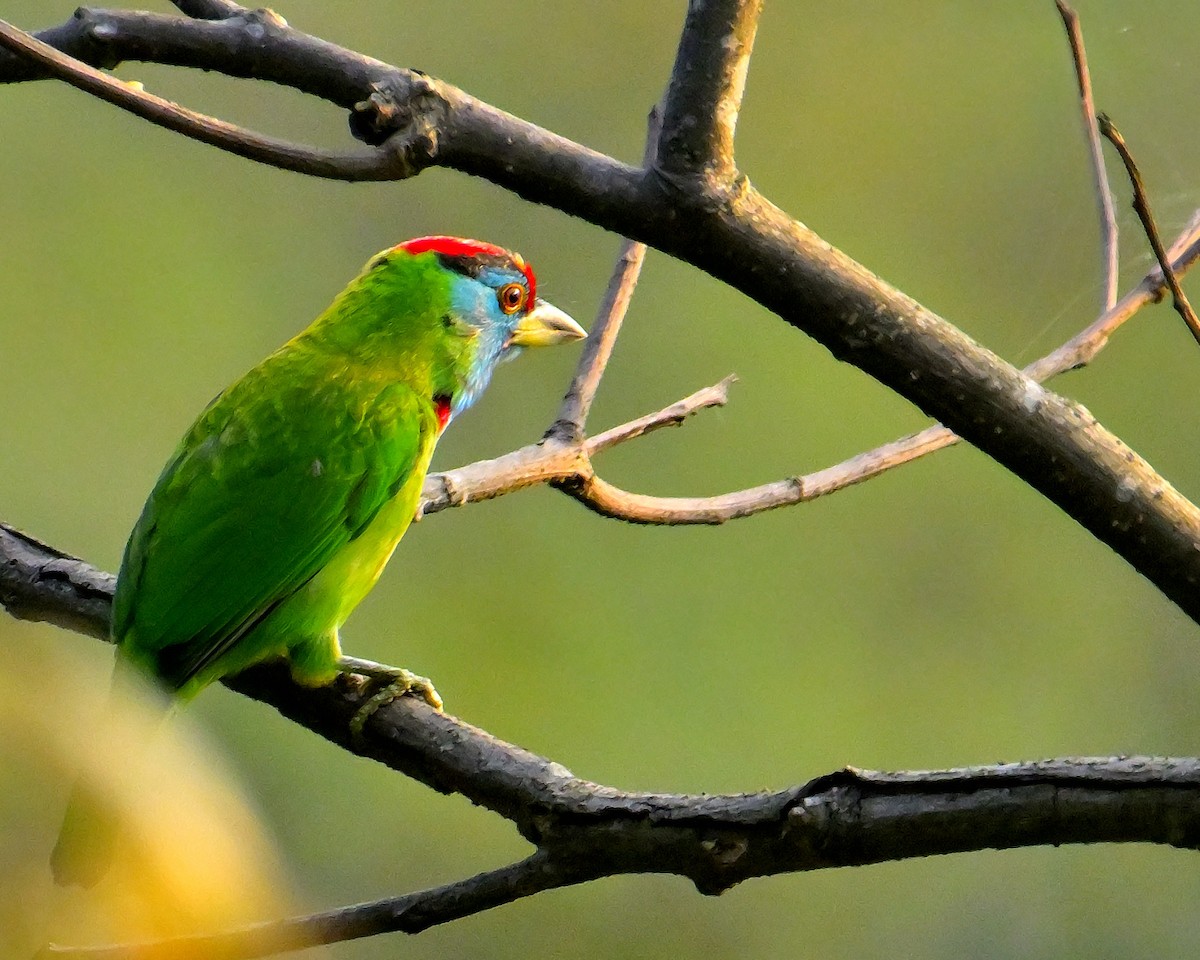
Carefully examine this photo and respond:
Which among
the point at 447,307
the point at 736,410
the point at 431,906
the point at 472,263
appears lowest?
the point at 431,906

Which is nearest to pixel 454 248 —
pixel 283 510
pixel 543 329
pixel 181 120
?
pixel 543 329

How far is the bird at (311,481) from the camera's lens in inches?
78.9

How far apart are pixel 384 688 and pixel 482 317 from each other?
3.05ft

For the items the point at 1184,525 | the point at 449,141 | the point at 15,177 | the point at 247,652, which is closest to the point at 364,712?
the point at 247,652

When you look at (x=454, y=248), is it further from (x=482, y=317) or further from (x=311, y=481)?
(x=311, y=481)

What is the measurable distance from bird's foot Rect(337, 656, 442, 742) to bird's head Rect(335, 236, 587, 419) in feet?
1.89

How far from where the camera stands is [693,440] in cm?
380

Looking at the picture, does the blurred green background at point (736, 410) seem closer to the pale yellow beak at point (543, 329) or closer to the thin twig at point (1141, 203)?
the pale yellow beak at point (543, 329)

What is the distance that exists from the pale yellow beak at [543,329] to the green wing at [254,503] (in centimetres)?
35

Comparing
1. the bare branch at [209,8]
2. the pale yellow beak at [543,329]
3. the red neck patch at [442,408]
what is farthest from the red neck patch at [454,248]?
the bare branch at [209,8]

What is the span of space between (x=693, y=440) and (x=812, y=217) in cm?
77

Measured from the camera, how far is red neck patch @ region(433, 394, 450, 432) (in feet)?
7.98

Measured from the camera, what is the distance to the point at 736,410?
12.7ft

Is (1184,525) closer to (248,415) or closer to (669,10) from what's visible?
(248,415)
